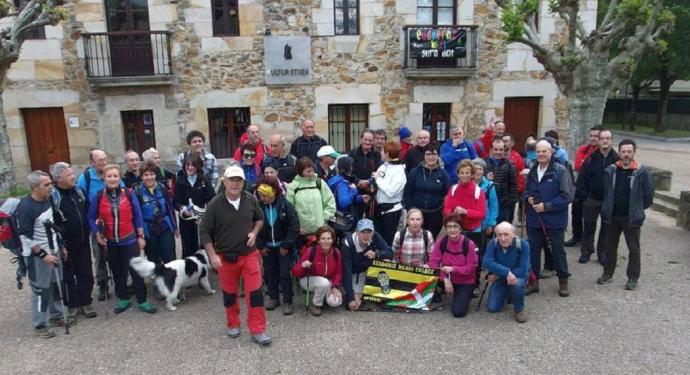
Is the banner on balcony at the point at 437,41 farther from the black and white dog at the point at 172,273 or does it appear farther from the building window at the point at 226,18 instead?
the black and white dog at the point at 172,273

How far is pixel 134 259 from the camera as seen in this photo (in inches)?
205

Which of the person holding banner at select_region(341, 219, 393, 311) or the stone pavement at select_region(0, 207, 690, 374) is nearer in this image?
the stone pavement at select_region(0, 207, 690, 374)

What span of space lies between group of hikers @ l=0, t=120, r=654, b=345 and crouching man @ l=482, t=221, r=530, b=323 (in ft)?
0.05

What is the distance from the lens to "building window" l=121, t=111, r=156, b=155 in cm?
1235

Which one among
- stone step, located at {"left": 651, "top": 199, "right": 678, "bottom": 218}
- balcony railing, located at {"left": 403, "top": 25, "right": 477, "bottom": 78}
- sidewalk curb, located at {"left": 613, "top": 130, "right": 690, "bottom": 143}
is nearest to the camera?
stone step, located at {"left": 651, "top": 199, "right": 678, "bottom": 218}

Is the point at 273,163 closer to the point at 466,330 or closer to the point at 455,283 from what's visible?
the point at 455,283

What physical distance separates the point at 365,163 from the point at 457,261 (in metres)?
1.94

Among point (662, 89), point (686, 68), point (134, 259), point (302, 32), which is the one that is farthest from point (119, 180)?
point (662, 89)

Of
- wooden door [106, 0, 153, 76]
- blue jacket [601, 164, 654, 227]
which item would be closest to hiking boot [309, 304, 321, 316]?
blue jacket [601, 164, 654, 227]

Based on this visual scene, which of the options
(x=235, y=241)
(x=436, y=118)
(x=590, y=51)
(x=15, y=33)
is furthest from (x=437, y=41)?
(x=235, y=241)

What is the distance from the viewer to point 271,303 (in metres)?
5.40

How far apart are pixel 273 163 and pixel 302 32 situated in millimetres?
6884

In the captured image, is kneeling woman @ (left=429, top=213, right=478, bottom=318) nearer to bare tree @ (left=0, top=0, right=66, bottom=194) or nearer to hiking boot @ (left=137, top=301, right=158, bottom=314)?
hiking boot @ (left=137, top=301, right=158, bottom=314)

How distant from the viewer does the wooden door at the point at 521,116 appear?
43.4 feet
